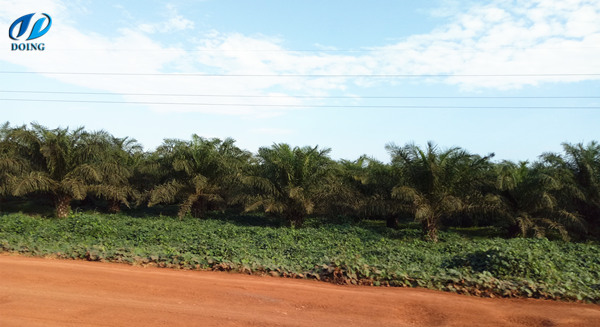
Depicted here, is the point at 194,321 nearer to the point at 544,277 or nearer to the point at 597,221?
the point at 544,277

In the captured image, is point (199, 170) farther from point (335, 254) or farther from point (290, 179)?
point (335, 254)

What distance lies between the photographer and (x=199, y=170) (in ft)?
67.7

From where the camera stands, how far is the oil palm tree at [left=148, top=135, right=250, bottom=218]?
1991 centimetres

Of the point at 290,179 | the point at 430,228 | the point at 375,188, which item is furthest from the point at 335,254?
the point at 375,188

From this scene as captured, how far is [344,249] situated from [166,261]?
5370 millimetres

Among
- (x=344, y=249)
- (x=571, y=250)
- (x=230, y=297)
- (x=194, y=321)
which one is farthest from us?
(x=571, y=250)

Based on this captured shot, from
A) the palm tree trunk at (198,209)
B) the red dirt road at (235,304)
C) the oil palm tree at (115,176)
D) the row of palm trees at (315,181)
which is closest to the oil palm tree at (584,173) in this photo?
the row of palm trees at (315,181)

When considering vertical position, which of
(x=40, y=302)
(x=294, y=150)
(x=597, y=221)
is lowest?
(x=40, y=302)

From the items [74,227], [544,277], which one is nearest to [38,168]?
[74,227]

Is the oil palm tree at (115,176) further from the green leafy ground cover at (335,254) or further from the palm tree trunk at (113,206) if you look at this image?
the green leafy ground cover at (335,254)

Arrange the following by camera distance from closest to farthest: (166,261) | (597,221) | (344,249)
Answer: (166,261) < (344,249) < (597,221)

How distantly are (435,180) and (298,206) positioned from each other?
5.64 m

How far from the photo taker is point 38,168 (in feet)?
63.6

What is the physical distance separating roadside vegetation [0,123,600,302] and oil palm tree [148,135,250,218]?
0.07 meters
